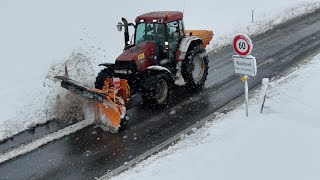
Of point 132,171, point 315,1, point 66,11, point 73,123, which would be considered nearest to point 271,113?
point 132,171

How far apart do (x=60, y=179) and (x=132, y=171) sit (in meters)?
1.31

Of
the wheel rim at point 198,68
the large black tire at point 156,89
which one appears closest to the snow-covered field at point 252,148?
the large black tire at point 156,89

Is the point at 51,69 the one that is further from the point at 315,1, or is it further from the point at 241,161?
the point at 315,1

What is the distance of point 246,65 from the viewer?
829 centimetres

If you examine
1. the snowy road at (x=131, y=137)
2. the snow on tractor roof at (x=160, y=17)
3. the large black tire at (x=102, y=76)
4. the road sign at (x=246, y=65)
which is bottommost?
the snowy road at (x=131, y=137)

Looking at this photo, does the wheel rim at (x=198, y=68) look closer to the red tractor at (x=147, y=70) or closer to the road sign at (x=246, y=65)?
the red tractor at (x=147, y=70)

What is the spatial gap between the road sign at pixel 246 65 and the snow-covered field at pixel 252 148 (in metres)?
1.05

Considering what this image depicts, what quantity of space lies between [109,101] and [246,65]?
3.03m

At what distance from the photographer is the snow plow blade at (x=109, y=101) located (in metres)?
8.80

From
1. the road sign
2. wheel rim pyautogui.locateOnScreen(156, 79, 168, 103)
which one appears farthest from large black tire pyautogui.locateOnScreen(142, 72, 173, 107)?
the road sign

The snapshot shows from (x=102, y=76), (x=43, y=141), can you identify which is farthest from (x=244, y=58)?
(x=43, y=141)

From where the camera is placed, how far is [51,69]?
1327 cm

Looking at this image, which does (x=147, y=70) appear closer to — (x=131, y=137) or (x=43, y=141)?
(x=131, y=137)

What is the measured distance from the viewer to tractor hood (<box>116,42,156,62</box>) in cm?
994
